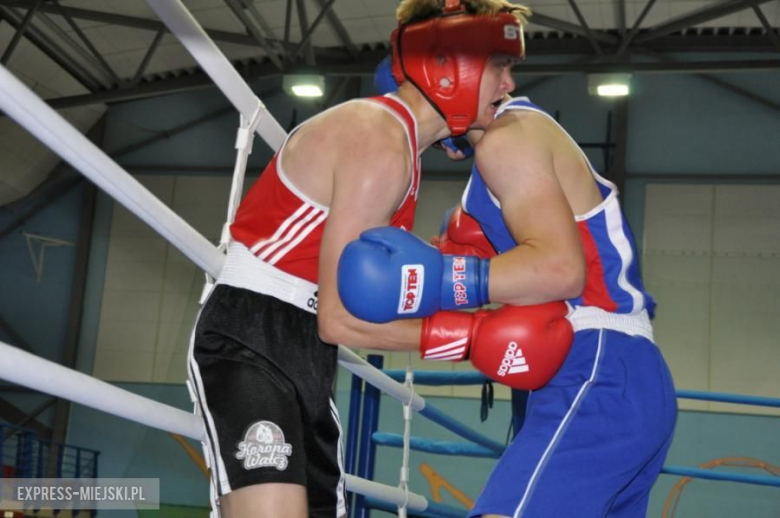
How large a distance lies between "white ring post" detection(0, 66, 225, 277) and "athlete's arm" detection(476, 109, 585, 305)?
619 millimetres

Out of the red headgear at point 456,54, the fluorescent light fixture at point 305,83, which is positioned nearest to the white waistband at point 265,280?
the red headgear at point 456,54

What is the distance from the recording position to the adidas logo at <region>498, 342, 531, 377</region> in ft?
6.19

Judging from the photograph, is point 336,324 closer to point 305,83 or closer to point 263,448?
point 263,448

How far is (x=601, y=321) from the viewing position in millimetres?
2025

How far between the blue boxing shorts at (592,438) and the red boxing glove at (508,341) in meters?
0.06

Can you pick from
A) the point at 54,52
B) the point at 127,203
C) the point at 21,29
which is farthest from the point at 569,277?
the point at 54,52

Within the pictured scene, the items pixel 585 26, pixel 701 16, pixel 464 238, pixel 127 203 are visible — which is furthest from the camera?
pixel 585 26

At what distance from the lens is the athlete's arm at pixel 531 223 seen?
186 cm

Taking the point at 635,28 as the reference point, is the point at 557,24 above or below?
above

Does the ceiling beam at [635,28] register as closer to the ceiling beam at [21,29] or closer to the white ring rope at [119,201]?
Result: the ceiling beam at [21,29]

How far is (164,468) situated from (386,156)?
946cm

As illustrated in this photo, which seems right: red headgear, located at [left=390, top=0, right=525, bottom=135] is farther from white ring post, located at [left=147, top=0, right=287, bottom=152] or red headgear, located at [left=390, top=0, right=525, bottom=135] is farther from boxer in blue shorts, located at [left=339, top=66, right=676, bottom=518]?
white ring post, located at [left=147, top=0, right=287, bottom=152]

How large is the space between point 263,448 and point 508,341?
0.54 metres

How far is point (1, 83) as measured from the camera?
3.91ft
